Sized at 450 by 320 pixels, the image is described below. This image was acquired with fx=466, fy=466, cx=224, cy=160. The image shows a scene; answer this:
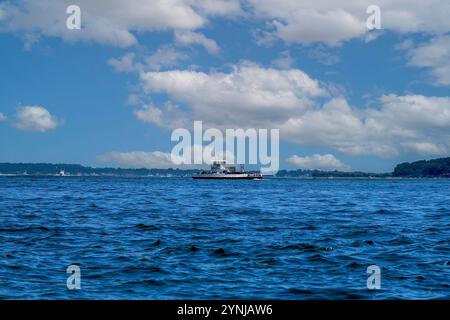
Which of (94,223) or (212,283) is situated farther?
(94,223)

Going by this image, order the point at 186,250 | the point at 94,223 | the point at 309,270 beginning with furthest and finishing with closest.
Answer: the point at 94,223 < the point at 186,250 < the point at 309,270

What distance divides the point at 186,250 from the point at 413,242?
12842 millimetres

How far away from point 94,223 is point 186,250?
44.9ft

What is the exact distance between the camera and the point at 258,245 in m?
24.4

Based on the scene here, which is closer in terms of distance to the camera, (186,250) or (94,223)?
(186,250)

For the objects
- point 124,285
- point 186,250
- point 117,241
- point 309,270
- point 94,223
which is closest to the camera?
point 124,285

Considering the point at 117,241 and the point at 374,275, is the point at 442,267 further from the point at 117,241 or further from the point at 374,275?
the point at 117,241
